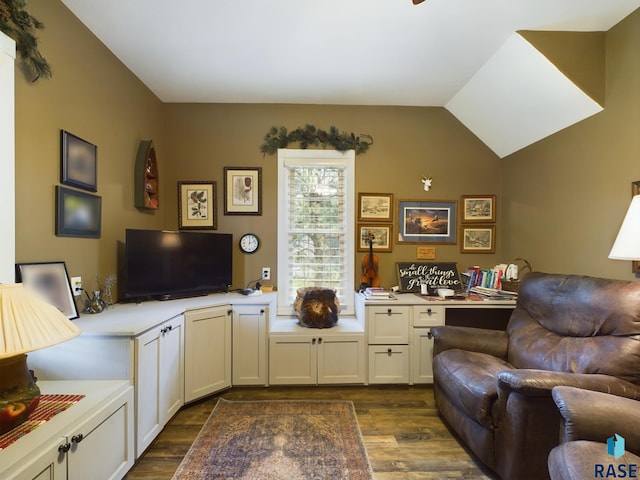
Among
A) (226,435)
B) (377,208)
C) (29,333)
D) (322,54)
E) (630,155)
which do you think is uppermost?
(322,54)

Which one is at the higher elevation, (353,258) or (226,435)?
(353,258)

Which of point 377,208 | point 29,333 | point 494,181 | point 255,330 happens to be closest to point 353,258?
point 377,208

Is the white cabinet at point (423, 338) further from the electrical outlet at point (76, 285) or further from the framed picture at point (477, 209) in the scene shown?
the electrical outlet at point (76, 285)

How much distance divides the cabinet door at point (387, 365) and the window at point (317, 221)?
624 millimetres

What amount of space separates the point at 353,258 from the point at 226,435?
6.44 feet

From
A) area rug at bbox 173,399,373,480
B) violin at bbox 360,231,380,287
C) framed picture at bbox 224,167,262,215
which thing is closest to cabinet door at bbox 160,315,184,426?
area rug at bbox 173,399,373,480

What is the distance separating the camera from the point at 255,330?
2.72m

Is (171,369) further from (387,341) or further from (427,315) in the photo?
(427,315)

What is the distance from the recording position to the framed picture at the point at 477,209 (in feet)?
11.1

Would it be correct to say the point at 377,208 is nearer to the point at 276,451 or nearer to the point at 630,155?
the point at 630,155

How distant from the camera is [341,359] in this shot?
279 centimetres

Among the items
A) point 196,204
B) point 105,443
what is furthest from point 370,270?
point 105,443

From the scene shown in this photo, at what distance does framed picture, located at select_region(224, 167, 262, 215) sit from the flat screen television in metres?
0.37

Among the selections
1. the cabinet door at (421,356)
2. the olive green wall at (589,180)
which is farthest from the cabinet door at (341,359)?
the olive green wall at (589,180)
